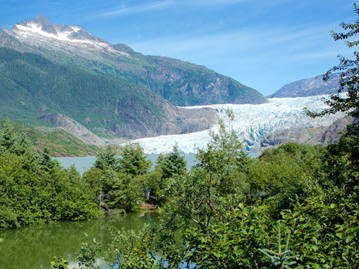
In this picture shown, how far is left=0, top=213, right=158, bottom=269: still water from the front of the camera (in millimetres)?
31484

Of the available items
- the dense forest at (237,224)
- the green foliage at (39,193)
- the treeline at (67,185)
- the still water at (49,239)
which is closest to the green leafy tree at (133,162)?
the treeline at (67,185)

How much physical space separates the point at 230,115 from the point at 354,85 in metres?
3.62

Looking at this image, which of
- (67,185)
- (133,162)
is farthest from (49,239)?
(133,162)

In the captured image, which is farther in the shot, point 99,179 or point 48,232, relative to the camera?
point 99,179

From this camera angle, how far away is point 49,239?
3891cm

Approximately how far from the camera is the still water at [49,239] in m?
31.5

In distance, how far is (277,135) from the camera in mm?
188375

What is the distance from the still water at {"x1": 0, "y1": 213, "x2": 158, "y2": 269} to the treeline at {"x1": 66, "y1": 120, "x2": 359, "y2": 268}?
45.9ft

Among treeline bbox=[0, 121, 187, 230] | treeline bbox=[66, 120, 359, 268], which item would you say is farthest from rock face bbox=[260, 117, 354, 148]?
treeline bbox=[66, 120, 359, 268]

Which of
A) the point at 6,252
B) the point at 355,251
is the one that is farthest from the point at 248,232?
the point at 6,252

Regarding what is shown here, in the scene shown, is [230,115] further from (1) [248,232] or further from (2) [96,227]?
(2) [96,227]

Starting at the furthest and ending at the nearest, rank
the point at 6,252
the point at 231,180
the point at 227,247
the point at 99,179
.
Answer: the point at 99,179 → the point at 6,252 → the point at 231,180 → the point at 227,247

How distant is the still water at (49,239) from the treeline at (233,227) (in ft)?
45.9

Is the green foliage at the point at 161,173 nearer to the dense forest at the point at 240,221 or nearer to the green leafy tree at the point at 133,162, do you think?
the green leafy tree at the point at 133,162
